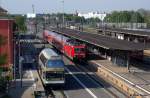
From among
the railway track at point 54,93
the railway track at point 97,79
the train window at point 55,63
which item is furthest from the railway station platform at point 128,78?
the train window at point 55,63

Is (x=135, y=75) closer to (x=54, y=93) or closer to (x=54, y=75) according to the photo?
(x=54, y=75)

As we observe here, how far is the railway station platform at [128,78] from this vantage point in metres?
30.6

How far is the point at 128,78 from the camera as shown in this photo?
36.5m

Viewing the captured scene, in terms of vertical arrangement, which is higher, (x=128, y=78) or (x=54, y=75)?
(x=54, y=75)

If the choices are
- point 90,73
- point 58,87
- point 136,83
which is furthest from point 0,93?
point 90,73

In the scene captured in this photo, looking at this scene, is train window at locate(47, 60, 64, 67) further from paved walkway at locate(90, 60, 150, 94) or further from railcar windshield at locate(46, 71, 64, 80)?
paved walkway at locate(90, 60, 150, 94)

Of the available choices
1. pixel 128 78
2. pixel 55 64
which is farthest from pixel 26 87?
pixel 128 78

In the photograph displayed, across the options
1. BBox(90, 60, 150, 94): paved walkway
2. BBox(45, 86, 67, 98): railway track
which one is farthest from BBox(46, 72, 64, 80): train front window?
BBox(90, 60, 150, 94): paved walkway

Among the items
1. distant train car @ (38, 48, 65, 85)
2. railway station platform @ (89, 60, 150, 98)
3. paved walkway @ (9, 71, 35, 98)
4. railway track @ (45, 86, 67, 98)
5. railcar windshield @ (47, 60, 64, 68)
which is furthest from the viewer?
railcar windshield @ (47, 60, 64, 68)

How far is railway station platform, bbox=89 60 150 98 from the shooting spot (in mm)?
30575

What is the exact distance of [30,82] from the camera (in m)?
34.4

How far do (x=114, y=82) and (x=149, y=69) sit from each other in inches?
356

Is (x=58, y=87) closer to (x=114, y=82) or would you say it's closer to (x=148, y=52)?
(x=114, y=82)

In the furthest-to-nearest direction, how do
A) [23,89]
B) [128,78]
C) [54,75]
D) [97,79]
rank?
[97,79] → [128,78] → [54,75] → [23,89]
